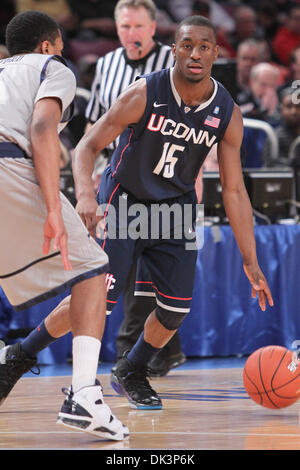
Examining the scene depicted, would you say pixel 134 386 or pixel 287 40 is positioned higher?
pixel 287 40

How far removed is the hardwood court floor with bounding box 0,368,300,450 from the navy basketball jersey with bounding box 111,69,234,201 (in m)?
1.04

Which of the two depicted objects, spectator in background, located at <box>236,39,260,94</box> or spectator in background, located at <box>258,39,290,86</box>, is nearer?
spectator in background, located at <box>236,39,260,94</box>

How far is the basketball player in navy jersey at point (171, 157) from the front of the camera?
4.05m

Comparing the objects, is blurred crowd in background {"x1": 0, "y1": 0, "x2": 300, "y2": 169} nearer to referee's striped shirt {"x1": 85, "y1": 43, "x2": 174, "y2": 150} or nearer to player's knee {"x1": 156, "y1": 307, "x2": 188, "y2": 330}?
referee's striped shirt {"x1": 85, "y1": 43, "x2": 174, "y2": 150}

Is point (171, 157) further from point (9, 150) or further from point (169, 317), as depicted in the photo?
point (9, 150)

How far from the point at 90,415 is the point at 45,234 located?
69 centimetres

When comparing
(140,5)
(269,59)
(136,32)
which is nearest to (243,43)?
(269,59)

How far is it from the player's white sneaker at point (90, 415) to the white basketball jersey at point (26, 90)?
94 centimetres

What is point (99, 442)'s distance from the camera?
3406 millimetres

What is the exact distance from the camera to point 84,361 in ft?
11.1

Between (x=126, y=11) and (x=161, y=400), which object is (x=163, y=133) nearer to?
(x=161, y=400)

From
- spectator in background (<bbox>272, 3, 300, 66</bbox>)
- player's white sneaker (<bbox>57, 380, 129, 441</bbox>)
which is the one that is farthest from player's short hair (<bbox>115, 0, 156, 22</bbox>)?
spectator in background (<bbox>272, 3, 300, 66</bbox>)

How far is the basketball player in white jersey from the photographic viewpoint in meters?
3.31
